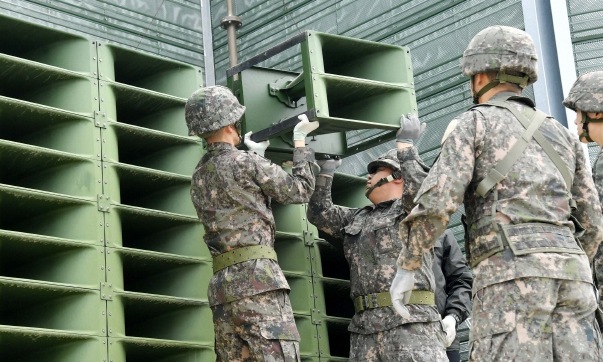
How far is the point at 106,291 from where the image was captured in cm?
560

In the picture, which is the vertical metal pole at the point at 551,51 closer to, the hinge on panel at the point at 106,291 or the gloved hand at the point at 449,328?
the gloved hand at the point at 449,328

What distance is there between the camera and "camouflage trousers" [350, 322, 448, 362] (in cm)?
588

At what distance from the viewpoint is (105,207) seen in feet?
18.9

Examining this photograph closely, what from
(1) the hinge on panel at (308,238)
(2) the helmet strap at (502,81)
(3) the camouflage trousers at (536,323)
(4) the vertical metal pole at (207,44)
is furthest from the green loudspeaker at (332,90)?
(4) the vertical metal pole at (207,44)

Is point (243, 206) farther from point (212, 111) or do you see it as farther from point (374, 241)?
point (374, 241)

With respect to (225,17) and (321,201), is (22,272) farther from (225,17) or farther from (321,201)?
(225,17)

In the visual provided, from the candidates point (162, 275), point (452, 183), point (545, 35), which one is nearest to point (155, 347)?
point (162, 275)

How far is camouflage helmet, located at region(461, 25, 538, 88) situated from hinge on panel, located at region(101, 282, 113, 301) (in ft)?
7.04

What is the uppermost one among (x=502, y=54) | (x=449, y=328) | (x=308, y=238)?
(x=502, y=54)

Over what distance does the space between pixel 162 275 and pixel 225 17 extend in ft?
12.0

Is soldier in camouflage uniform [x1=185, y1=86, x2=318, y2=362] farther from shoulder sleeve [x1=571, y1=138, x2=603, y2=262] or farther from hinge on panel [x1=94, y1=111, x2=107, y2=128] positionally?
shoulder sleeve [x1=571, y1=138, x2=603, y2=262]

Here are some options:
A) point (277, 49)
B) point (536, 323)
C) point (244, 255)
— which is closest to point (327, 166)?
point (277, 49)

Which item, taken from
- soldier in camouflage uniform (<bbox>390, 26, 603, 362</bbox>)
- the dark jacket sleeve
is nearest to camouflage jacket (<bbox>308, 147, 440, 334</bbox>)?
the dark jacket sleeve

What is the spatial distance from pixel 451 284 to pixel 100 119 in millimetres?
2254
